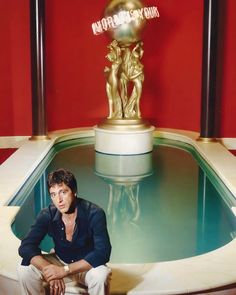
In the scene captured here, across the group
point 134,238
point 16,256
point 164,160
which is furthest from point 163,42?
point 16,256

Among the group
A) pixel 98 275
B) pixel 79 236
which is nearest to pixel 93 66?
pixel 79 236

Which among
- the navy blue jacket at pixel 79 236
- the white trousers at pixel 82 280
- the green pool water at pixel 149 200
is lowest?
the green pool water at pixel 149 200

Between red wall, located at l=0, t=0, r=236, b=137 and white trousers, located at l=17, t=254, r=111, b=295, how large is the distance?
5097 millimetres

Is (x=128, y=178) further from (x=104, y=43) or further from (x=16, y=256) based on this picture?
(x=104, y=43)

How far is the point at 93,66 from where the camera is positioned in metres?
7.30

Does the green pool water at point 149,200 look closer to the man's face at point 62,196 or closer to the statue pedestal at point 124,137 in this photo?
the statue pedestal at point 124,137

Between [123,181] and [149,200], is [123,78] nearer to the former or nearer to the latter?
[123,181]

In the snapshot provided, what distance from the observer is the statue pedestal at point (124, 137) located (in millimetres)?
5984

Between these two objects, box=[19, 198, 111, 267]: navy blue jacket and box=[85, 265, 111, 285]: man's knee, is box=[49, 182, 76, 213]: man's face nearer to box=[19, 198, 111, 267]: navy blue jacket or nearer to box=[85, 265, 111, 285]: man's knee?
box=[19, 198, 111, 267]: navy blue jacket

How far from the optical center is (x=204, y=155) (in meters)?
5.71

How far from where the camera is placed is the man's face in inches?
84.0

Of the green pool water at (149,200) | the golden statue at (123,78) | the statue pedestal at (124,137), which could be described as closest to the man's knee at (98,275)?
the green pool water at (149,200)

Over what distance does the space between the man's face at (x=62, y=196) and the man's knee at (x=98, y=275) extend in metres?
0.28

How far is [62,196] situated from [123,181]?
2.78 metres
